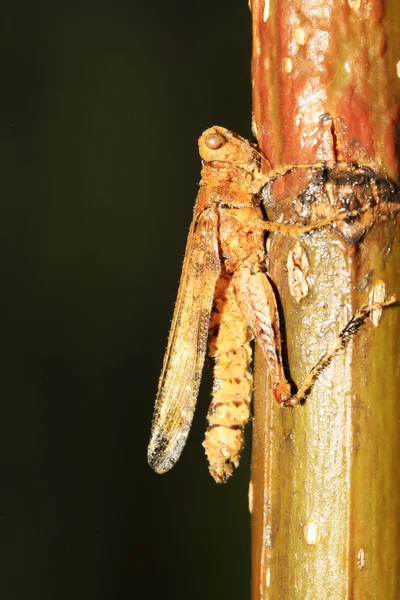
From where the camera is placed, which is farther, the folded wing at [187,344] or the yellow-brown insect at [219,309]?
the folded wing at [187,344]

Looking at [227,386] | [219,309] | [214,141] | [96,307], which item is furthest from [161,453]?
[96,307]

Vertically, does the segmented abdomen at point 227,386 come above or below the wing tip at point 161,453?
above

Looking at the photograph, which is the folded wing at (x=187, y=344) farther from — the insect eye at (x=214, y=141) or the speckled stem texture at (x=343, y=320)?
the speckled stem texture at (x=343, y=320)

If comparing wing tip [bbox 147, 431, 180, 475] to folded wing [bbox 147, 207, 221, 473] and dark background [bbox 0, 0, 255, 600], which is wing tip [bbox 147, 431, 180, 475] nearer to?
folded wing [bbox 147, 207, 221, 473]

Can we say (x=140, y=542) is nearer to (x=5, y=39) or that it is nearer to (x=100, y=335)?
(x=100, y=335)

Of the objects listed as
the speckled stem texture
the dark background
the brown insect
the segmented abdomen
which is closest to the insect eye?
the brown insect

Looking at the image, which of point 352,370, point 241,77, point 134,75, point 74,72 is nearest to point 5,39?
point 74,72

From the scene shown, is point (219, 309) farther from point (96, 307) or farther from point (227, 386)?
point (96, 307)

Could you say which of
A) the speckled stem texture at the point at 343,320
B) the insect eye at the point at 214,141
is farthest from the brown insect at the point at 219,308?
the speckled stem texture at the point at 343,320
